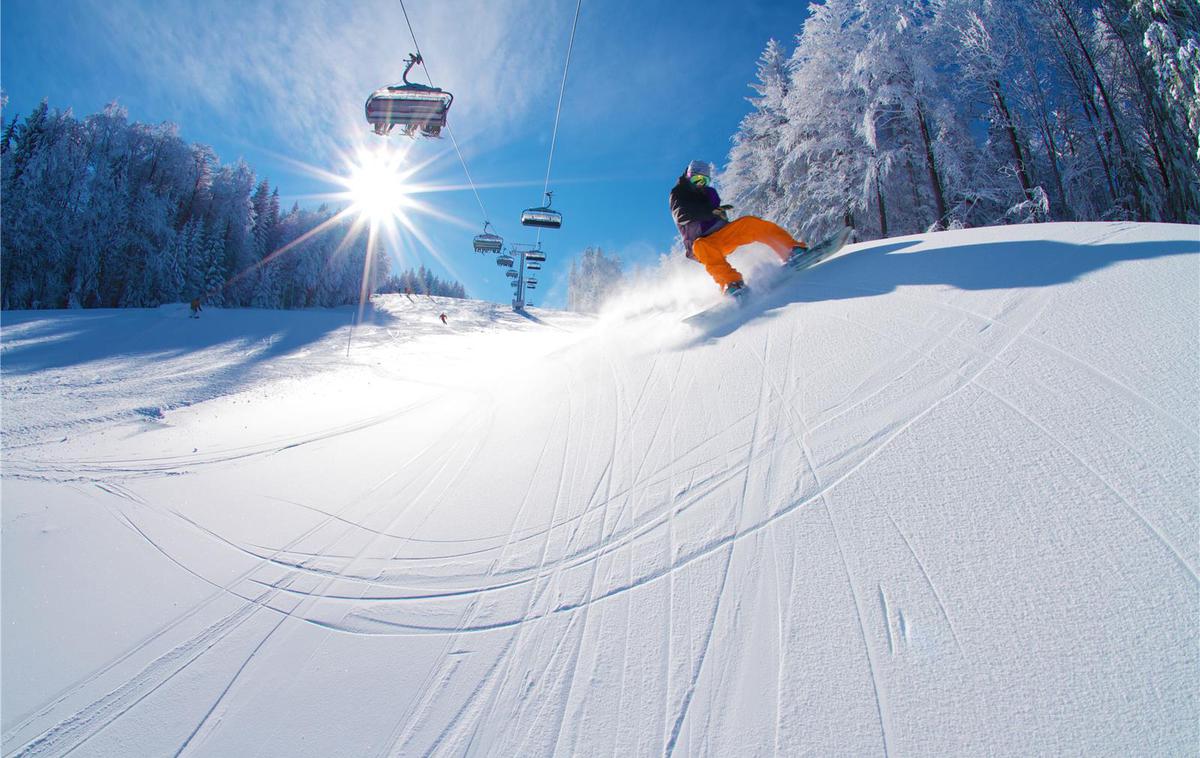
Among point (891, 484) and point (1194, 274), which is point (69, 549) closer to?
point (891, 484)

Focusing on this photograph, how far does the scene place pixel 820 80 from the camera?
12.4 meters

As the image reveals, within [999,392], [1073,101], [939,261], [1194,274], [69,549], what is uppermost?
[1073,101]

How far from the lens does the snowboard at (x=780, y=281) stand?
5.07 m

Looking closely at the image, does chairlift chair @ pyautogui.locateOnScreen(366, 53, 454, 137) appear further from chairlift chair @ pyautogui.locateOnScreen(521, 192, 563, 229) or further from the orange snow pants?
chairlift chair @ pyautogui.locateOnScreen(521, 192, 563, 229)

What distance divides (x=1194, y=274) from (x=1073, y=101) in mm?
16523

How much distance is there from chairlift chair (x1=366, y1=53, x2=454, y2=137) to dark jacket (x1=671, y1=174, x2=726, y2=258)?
5.12 metres

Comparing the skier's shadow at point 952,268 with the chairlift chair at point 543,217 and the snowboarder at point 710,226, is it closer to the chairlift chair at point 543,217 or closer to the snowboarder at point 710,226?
the snowboarder at point 710,226

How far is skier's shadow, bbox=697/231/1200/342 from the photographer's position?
321cm

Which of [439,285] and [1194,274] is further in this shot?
[439,285]

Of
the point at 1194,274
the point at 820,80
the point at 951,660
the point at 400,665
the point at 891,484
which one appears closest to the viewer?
the point at 951,660

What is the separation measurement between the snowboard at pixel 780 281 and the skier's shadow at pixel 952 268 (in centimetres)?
14

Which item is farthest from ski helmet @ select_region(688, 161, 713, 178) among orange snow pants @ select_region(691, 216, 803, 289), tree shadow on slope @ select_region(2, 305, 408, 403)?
tree shadow on slope @ select_region(2, 305, 408, 403)

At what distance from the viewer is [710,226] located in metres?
5.48

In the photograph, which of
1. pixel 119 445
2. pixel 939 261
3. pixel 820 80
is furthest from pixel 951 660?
pixel 820 80
